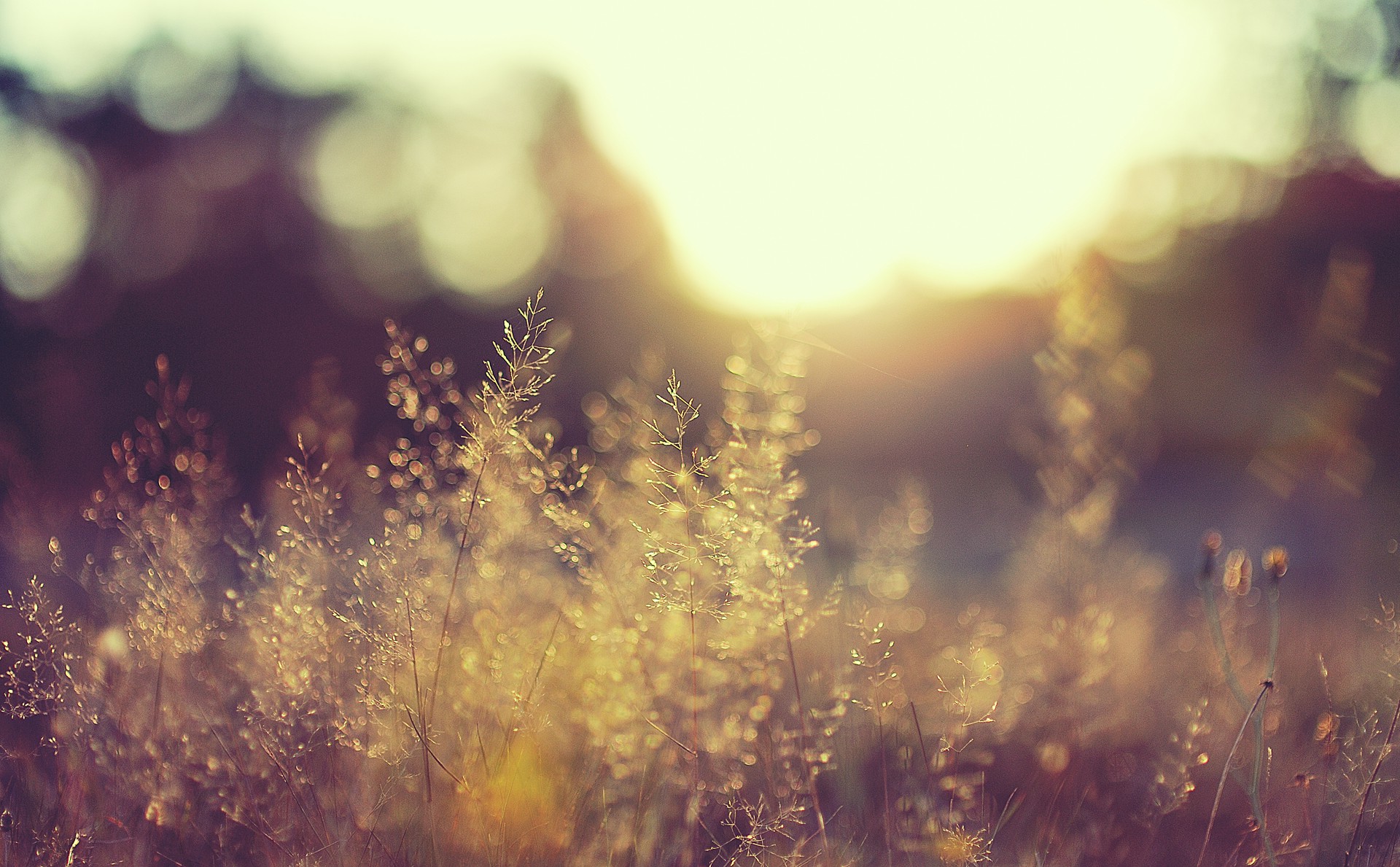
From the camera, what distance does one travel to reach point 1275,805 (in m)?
2.20

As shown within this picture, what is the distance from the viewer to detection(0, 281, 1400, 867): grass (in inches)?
64.1

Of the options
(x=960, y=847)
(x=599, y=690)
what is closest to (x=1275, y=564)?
(x=960, y=847)

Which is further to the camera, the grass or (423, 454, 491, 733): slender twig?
the grass

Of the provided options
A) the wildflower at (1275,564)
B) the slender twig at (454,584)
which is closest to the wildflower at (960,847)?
the wildflower at (1275,564)

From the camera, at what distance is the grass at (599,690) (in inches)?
64.1

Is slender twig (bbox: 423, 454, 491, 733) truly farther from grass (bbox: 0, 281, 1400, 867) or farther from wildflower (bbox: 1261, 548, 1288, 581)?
wildflower (bbox: 1261, 548, 1288, 581)

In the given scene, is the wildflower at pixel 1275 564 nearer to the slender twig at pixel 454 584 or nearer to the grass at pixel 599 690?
the grass at pixel 599 690

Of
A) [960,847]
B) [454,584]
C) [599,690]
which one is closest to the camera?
[454,584]

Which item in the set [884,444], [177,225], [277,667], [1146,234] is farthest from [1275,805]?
[177,225]

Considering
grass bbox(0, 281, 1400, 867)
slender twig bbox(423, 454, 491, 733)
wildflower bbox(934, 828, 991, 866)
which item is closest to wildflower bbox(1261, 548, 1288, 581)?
grass bbox(0, 281, 1400, 867)

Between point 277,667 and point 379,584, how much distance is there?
233mm

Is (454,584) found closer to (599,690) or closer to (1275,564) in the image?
(599,690)

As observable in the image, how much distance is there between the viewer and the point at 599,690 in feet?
6.40

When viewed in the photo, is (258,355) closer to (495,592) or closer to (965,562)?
(965,562)
